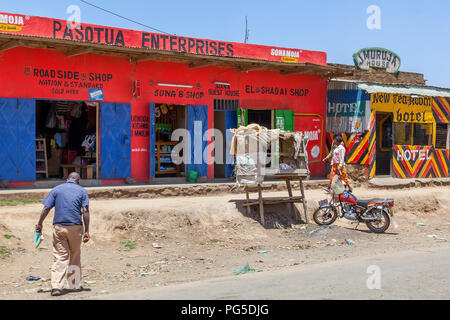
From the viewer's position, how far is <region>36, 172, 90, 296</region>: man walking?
7781mm

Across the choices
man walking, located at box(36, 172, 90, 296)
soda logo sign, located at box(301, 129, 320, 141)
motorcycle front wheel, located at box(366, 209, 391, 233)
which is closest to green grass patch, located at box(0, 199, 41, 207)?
man walking, located at box(36, 172, 90, 296)

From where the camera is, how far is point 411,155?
19922 millimetres

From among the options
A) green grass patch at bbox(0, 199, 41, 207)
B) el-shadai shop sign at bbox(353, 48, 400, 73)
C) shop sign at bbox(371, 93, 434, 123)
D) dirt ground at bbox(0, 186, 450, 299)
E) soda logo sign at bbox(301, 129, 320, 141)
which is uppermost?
el-shadai shop sign at bbox(353, 48, 400, 73)

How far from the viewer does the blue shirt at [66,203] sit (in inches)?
308

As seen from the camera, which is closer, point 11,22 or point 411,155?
point 11,22

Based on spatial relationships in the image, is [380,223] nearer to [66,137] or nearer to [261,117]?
[261,117]

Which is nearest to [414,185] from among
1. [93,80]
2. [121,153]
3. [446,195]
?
[446,195]

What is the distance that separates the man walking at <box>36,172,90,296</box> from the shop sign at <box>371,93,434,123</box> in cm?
1293

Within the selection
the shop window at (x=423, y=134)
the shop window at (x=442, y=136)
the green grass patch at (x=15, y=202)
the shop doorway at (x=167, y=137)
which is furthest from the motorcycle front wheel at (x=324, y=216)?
the shop window at (x=442, y=136)

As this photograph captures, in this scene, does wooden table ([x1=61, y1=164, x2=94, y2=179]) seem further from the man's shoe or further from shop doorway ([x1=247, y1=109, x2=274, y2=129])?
the man's shoe

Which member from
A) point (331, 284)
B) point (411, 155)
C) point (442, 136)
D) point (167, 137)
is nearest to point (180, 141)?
point (167, 137)

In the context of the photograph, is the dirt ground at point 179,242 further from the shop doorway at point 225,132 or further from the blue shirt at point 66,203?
the shop doorway at point 225,132

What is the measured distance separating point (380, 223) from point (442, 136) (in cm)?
937
